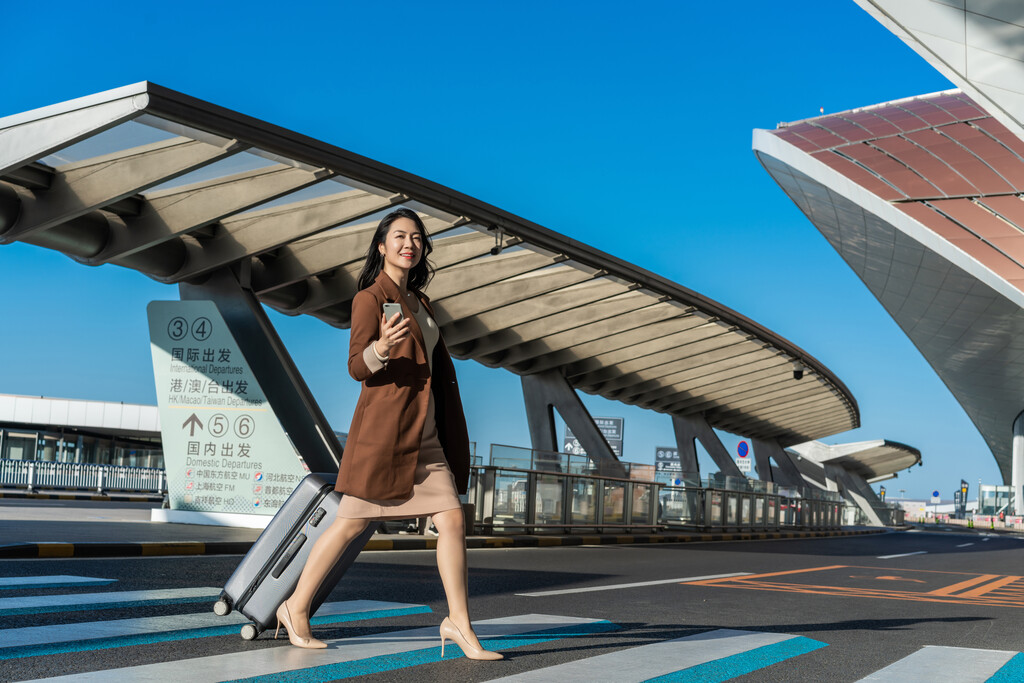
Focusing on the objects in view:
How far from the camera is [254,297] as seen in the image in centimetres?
1591

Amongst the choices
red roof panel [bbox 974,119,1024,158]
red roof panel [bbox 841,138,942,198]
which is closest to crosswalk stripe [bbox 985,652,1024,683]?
red roof panel [bbox 841,138,942,198]

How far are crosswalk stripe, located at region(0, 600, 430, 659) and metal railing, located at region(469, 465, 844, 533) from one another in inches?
467

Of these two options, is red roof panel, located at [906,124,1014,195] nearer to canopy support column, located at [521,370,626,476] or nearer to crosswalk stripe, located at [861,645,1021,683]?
canopy support column, located at [521,370,626,476]

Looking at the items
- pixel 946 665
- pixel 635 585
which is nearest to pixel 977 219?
pixel 635 585

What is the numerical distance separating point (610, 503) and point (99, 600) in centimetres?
1703

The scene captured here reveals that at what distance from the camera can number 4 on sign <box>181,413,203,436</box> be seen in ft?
50.8

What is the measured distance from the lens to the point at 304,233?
47.8ft

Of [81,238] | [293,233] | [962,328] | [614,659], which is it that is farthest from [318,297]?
[962,328]

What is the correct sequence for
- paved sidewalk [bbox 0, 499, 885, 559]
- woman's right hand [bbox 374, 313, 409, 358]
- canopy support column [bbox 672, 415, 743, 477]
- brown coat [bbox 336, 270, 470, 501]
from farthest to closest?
canopy support column [bbox 672, 415, 743, 477], paved sidewalk [bbox 0, 499, 885, 559], brown coat [bbox 336, 270, 470, 501], woman's right hand [bbox 374, 313, 409, 358]

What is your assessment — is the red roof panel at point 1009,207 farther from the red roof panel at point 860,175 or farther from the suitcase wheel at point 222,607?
the suitcase wheel at point 222,607

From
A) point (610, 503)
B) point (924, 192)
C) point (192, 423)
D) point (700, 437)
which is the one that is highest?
point (924, 192)

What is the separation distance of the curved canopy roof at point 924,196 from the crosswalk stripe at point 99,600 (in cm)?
3926

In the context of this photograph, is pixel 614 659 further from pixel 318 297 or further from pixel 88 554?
pixel 318 297

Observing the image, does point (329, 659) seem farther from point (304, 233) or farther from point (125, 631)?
point (304, 233)
